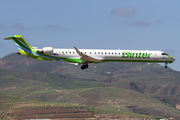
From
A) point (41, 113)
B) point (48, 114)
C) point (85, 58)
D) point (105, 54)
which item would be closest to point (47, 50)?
point (85, 58)

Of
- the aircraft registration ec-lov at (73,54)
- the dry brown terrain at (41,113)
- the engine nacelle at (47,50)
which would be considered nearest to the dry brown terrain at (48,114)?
the dry brown terrain at (41,113)

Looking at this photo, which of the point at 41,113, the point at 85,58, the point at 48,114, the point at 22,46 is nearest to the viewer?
the point at 85,58

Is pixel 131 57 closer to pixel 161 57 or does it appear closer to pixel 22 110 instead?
pixel 161 57

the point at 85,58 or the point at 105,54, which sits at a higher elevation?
the point at 105,54

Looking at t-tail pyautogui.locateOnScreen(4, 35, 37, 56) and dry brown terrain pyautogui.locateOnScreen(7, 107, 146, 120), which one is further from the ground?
t-tail pyautogui.locateOnScreen(4, 35, 37, 56)

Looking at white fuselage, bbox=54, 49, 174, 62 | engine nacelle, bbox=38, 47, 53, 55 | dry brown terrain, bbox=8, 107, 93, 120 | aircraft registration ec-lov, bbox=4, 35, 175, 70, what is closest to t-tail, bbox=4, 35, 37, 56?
aircraft registration ec-lov, bbox=4, 35, 175, 70

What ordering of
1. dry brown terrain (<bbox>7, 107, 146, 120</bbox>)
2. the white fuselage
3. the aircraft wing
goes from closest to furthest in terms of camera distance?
1. the aircraft wing
2. the white fuselage
3. dry brown terrain (<bbox>7, 107, 146, 120</bbox>)

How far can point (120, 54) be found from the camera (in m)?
71.7

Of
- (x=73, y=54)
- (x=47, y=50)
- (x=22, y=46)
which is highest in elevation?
(x=22, y=46)

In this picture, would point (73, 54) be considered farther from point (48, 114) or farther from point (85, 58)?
point (48, 114)

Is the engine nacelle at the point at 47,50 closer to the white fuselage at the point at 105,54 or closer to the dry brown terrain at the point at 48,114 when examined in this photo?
the white fuselage at the point at 105,54

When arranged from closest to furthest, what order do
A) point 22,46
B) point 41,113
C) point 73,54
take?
point 73,54 → point 22,46 → point 41,113

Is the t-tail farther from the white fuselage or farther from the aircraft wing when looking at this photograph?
the aircraft wing

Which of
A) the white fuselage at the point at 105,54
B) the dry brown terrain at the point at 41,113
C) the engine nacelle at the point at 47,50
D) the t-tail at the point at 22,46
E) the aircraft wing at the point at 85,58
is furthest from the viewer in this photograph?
the dry brown terrain at the point at 41,113
